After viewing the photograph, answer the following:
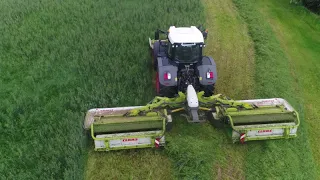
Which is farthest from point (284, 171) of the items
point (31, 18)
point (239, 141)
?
point (31, 18)

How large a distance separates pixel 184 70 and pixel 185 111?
128cm

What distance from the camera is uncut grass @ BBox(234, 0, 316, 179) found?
27.5 ft

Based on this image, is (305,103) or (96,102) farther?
(305,103)

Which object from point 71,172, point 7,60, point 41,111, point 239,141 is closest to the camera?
point 71,172

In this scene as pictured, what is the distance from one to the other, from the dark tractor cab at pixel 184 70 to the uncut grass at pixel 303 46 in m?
3.51

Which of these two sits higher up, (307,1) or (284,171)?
(307,1)

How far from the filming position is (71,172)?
8.22 meters

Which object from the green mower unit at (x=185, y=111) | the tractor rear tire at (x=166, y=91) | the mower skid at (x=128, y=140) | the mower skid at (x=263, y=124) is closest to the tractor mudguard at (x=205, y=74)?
the green mower unit at (x=185, y=111)

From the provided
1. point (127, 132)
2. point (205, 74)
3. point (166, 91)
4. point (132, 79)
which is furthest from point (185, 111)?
point (132, 79)

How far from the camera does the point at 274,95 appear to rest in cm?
1107

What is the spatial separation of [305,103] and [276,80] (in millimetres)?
1262

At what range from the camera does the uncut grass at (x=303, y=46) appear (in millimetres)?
10794

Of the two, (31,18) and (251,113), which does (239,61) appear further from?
(31,18)

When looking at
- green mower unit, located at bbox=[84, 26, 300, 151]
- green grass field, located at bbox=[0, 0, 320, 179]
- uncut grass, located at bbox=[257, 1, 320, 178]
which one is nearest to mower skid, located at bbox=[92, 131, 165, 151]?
green mower unit, located at bbox=[84, 26, 300, 151]
